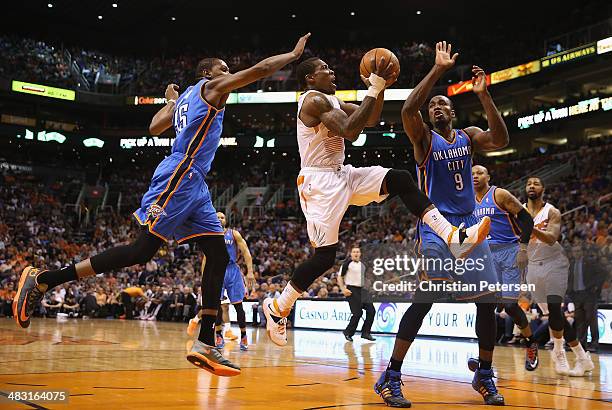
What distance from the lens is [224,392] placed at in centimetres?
476

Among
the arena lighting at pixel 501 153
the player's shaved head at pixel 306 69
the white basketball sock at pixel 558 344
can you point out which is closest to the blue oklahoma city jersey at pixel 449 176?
the player's shaved head at pixel 306 69

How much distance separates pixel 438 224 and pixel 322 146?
1057 mm

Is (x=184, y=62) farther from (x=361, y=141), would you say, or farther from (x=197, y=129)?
(x=197, y=129)

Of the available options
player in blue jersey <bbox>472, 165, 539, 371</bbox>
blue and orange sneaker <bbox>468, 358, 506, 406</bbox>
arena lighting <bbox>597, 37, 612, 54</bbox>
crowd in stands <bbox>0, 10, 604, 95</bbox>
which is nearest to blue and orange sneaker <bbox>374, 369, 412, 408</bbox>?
Answer: blue and orange sneaker <bbox>468, 358, 506, 406</bbox>

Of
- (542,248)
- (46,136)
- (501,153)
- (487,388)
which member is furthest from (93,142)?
(487,388)

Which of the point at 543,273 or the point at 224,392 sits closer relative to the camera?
the point at 224,392

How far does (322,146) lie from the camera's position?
15.8 ft

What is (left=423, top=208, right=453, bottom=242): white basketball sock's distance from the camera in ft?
14.6

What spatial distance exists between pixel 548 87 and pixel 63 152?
27.4 m

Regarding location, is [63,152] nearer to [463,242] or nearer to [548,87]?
[548,87]

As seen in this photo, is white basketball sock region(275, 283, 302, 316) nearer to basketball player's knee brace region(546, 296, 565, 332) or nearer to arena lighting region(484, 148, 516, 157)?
basketball player's knee brace region(546, 296, 565, 332)

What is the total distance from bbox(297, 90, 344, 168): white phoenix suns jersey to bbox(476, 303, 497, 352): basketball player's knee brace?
1.63 metres

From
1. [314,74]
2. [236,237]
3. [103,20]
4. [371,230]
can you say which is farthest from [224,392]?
[103,20]

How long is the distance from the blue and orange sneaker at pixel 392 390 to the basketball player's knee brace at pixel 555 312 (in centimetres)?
321
